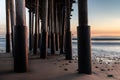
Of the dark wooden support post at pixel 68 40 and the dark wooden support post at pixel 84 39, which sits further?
the dark wooden support post at pixel 68 40

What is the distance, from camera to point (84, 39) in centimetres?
844

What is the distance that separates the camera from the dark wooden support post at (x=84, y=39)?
8.41 m

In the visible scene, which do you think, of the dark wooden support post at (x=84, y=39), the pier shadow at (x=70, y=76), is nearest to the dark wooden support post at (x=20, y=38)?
the pier shadow at (x=70, y=76)

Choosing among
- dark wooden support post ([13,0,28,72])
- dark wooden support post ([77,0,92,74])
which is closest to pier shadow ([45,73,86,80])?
dark wooden support post ([77,0,92,74])

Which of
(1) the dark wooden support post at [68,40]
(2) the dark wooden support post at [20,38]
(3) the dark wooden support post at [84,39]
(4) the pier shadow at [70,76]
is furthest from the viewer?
(1) the dark wooden support post at [68,40]

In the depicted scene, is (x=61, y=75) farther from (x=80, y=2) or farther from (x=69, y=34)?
(x=69, y=34)

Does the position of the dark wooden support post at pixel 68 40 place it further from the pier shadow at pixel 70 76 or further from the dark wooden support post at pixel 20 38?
the dark wooden support post at pixel 20 38

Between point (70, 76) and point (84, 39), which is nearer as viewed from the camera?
point (70, 76)

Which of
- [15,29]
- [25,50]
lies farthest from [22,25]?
[25,50]

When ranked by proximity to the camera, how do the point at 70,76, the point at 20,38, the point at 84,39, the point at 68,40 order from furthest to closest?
the point at 68,40, the point at 84,39, the point at 20,38, the point at 70,76

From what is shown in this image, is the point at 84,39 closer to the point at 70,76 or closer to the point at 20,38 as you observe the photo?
the point at 70,76

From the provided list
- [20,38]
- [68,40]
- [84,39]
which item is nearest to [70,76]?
[84,39]

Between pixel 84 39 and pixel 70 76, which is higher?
pixel 84 39

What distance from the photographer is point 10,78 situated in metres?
7.30
